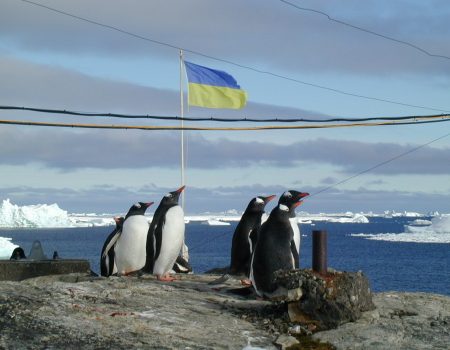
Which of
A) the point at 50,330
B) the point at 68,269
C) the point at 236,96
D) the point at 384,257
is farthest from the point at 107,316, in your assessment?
the point at 384,257

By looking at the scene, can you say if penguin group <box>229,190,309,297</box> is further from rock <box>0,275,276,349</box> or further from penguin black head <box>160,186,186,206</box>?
penguin black head <box>160,186,186,206</box>

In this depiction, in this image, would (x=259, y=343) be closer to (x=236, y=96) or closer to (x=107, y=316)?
(x=107, y=316)

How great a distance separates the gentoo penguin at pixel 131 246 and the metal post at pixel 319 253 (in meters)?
4.55

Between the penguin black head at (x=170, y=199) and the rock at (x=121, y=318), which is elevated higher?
the penguin black head at (x=170, y=199)

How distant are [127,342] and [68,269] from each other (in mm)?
7307

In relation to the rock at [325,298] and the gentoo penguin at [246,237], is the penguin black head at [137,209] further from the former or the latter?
the rock at [325,298]

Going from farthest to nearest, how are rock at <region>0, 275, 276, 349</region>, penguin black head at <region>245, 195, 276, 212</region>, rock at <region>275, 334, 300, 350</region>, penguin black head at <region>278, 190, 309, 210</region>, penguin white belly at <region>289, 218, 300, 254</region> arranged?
penguin black head at <region>245, 195, 276, 212</region>
penguin black head at <region>278, 190, 309, 210</region>
penguin white belly at <region>289, 218, 300, 254</region>
rock at <region>275, 334, 300, 350</region>
rock at <region>0, 275, 276, 349</region>

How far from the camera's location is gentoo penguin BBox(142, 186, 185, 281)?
474 inches

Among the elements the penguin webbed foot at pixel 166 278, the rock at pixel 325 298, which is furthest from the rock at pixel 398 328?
the penguin webbed foot at pixel 166 278

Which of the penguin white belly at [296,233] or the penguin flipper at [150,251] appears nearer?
the penguin white belly at [296,233]

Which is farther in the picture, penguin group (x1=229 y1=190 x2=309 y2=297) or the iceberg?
the iceberg

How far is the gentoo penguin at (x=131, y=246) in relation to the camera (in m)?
13.0

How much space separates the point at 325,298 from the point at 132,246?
5395 mm

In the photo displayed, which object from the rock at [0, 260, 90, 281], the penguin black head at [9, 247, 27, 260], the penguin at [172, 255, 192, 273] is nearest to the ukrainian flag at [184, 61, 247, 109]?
the penguin at [172, 255, 192, 273]
